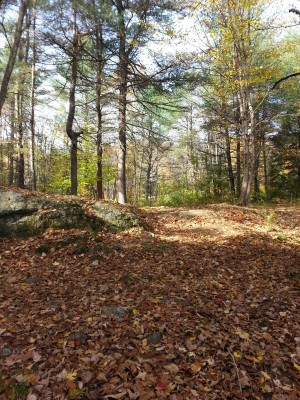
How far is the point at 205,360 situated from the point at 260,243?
446 centimetres

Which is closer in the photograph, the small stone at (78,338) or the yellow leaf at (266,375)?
the yellow leaf at (266,375)

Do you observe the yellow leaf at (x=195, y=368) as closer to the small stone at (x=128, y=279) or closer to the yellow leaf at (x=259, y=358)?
the yellow leaf at (x=259, y=358)

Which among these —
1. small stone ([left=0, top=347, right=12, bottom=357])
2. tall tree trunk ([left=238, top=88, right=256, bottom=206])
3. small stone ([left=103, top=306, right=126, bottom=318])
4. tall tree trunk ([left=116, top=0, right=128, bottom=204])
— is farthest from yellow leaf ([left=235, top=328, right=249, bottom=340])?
tall tree trunk ([left=116, top=0, right=128, bottom=204])

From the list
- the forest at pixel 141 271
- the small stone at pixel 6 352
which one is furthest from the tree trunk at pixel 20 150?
the small stone at pixel 6 352

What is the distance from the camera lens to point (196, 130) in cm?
1969

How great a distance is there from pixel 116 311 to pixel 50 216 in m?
3.74

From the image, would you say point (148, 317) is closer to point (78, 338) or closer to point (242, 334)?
point (78, 338)

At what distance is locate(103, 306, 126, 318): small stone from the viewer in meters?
4.05

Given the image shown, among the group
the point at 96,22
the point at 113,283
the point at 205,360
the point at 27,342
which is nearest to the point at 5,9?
the point at 96,22

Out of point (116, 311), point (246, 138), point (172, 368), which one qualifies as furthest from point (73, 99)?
point (172, 368)

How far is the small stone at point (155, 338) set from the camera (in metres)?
3.52

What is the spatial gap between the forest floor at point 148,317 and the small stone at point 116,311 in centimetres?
2

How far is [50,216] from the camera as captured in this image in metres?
6.98

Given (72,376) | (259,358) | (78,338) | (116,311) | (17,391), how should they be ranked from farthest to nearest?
(116,311), (78,338), (259,358), (72,376), (17,391)
